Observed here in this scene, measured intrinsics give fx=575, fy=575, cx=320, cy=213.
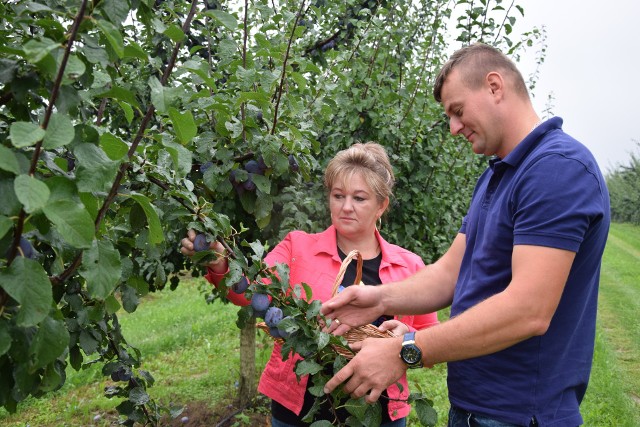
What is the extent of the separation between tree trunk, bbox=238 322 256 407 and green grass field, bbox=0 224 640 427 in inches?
7.7

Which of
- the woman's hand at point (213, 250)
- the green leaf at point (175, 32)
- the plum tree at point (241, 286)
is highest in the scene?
the green leaf at point (175, 32)

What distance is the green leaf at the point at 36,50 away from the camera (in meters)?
0.77

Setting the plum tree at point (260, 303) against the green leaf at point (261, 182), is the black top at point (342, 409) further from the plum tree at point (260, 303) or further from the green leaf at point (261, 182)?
the plum tree at point (260, 303)

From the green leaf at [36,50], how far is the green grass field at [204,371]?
3340 millimetres

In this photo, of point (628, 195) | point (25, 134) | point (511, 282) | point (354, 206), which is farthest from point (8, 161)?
point (628, 195)

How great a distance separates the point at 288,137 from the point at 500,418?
1176 mm

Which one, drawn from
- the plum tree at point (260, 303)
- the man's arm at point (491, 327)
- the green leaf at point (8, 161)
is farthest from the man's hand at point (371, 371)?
the green leaf at point (8, 161)

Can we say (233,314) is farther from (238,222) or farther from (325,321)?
(325,321)

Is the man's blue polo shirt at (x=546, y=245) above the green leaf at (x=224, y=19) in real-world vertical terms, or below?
below

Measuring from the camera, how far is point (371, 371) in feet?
4.96

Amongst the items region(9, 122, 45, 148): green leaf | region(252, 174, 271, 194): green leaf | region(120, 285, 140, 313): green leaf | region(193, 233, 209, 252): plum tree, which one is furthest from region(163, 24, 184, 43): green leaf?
region(252, 174, 271, 194): green leaf

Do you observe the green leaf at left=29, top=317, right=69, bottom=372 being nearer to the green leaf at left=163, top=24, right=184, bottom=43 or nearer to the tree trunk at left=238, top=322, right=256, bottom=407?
the green leaf at left=163, top=24, right=184, bottom=43

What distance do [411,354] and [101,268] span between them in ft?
2.84

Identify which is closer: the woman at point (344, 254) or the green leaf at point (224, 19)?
the green leaf at point (224, 19)
